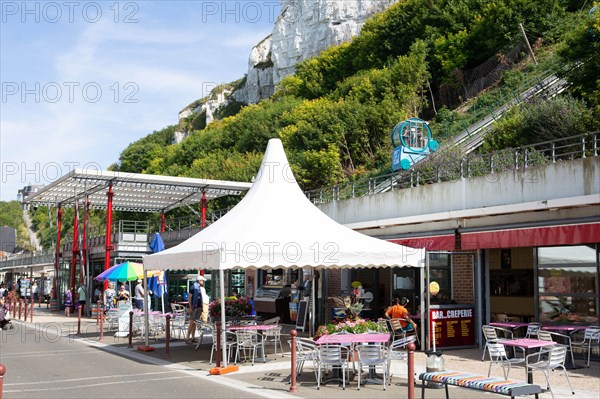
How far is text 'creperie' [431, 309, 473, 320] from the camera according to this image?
16000 mm

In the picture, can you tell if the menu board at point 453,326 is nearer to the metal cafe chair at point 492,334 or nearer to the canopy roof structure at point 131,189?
the metal cafe chair at point 492,334

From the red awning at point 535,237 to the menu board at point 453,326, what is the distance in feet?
5.23

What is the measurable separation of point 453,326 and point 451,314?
0.31 metres

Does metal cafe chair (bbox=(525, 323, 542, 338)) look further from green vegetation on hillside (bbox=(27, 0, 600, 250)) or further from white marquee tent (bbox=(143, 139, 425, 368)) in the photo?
green vegetation on hillside (bbox=(27, 0, 600, 250))

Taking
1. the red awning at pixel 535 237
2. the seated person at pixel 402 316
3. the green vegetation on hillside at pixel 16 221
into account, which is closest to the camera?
the red awning at pixel 535 237

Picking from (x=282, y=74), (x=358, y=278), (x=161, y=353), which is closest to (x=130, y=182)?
(x=358, y=278)

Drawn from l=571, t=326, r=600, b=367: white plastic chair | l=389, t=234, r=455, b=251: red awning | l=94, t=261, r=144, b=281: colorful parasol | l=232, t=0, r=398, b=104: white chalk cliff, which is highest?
l=232, t=0, r=398, b=104: white chalk cliff

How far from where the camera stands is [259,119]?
59.2 metres

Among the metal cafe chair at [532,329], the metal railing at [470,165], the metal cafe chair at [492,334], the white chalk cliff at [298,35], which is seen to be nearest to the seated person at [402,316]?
the metal cafe chair at [492,334]

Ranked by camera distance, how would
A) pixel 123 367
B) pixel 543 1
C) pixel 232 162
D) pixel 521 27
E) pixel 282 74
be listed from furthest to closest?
pixel 282 74 < pixel 232 162 < pixel 543 1 < pixel 521 27 < pixel 123 367

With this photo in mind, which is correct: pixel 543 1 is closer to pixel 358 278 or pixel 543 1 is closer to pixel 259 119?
pixel 259 119

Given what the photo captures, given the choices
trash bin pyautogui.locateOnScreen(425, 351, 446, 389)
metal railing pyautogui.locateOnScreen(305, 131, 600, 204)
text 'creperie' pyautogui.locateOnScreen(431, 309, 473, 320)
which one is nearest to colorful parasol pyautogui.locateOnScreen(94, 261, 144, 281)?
metal railing pyautogui.locateOnScreen(305, 131, 600, 204)

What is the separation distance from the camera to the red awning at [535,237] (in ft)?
44.6

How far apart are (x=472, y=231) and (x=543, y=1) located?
114 ft
